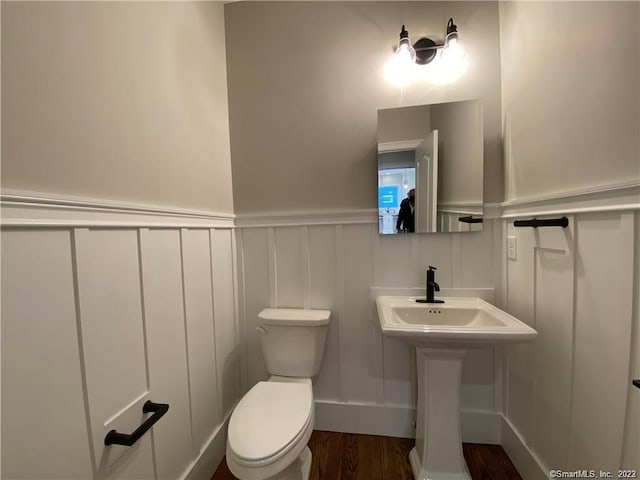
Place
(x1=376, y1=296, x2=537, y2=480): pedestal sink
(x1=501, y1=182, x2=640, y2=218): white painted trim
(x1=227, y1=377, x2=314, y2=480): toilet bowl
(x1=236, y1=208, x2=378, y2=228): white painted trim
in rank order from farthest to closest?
(x1=236, y1=208, x2=378, y2=228): white painted trim → (x1=376, y1=296, x2=537, y2=480): pedestal sink → (x1=227, y1=377, x2=314, y2=480): toilet bowl → (x1=501, y1=182, x2=640, y2=218): white painted trim

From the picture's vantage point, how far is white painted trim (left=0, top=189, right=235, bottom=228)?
58 cm

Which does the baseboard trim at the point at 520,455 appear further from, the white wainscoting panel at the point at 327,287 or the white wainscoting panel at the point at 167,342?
the white wainscoting panel at the point at 167,342

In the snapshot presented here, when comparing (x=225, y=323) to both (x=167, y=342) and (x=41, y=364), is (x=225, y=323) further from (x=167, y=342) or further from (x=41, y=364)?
(x=41, y=364)

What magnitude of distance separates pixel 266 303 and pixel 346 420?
33.0 inches

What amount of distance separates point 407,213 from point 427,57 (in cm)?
84

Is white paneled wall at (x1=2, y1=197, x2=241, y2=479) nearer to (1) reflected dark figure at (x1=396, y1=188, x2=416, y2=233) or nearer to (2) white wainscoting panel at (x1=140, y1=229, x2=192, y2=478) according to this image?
(2) white wainscoting panel at (x1=140, y1=229, x2=192, y2=478)

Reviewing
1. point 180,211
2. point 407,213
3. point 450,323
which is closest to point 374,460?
point 450,323

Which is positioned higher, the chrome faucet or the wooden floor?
the chrome faucet

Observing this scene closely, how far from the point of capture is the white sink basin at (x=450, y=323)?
0.97m

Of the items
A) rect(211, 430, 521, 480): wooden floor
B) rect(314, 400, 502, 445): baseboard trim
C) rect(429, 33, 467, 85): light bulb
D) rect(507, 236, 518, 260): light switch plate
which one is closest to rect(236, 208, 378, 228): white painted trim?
rect(507, 236, 518, 260): light switch plate

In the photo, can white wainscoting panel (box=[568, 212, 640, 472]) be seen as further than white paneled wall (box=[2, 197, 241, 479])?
Yes

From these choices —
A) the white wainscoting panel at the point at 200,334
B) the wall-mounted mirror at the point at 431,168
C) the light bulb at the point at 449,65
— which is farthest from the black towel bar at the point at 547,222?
the white wainscoting panel at the point at 200,334

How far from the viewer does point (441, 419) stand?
3.83 feet

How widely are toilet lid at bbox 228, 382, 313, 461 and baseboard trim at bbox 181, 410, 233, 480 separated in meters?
0.38
